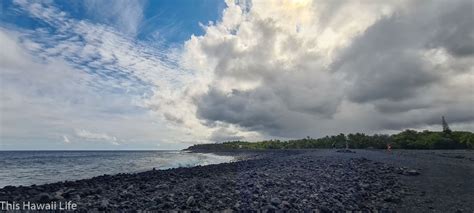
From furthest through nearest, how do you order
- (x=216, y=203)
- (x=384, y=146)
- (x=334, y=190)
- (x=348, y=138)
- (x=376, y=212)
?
1. (x=348, y=138)
2. (x=384, y=146)
3. (x=334, y=190)
4. (x=216, y=203)
5. (x=376, y=212)

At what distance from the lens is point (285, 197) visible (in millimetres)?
13422

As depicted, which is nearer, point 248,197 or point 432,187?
point 248,197

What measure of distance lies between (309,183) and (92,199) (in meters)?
10.7

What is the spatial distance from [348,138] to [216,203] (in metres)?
137

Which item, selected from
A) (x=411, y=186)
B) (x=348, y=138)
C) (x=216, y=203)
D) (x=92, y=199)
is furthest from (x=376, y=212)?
(x=348, y=138)

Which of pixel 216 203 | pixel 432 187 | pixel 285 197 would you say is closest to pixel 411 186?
pixel 432 187

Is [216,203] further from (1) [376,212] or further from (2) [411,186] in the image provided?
(2) [411,186]

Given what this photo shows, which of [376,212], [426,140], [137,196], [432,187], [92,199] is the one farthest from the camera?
[426,140]

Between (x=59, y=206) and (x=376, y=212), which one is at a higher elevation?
(x=59, y=206)

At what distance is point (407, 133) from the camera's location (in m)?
122

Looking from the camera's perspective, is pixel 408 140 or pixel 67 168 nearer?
pixel 67 168

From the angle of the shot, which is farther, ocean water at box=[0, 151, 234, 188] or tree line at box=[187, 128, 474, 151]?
tree line at box=[187, 128, 474, 151]

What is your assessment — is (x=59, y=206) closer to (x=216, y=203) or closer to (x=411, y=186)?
(x=216, y=203)

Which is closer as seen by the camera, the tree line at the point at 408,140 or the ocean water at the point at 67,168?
the ocean water at the point at 67,168
